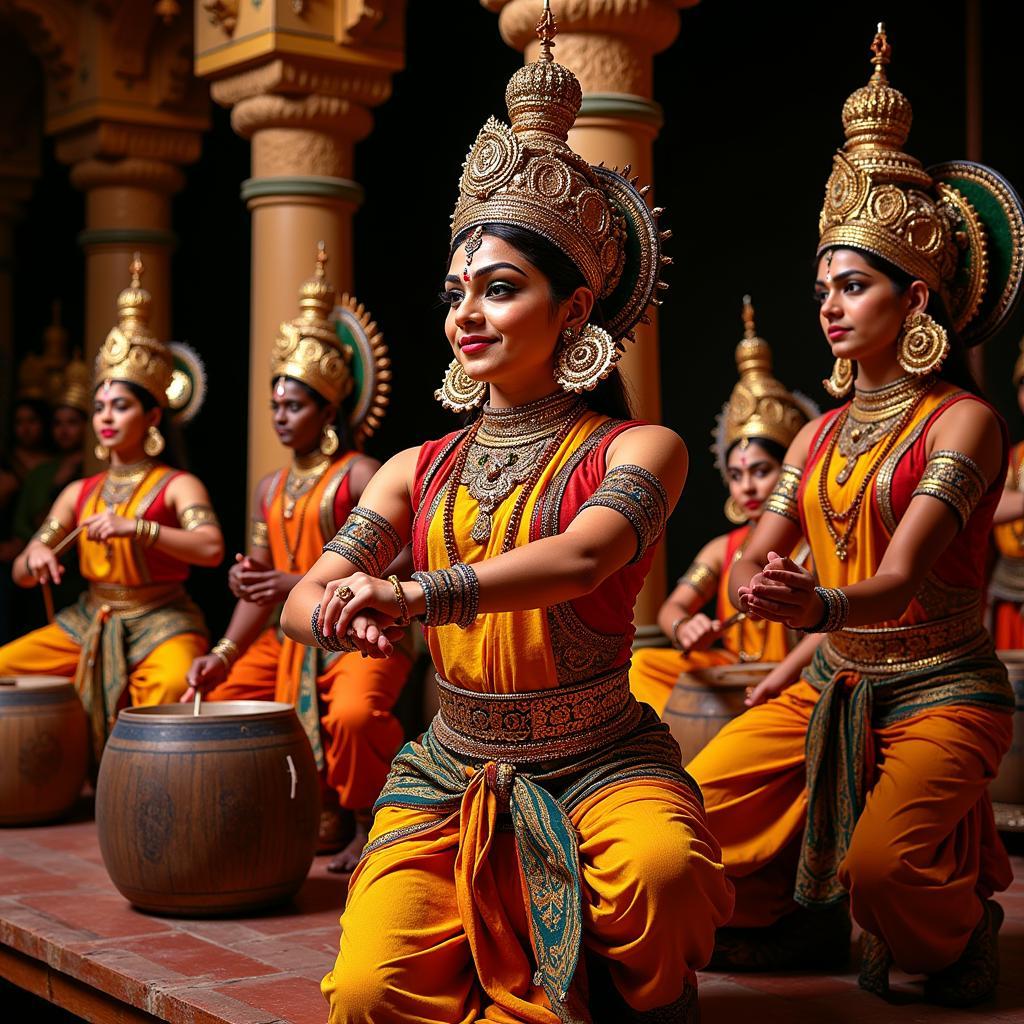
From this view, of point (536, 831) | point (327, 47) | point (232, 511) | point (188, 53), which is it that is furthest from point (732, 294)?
point (536, 831)

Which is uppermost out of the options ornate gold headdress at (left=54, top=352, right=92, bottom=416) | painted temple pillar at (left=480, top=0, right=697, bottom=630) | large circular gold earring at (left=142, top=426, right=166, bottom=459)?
painted temple pillar at (left=480, top=0, right=697, bottom=630)

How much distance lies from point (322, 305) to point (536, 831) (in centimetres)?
316

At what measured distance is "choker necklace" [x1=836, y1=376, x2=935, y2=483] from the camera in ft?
12.2

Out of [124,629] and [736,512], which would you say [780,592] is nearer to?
[736,512]

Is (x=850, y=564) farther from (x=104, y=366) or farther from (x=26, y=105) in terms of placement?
(x=26, y=105)

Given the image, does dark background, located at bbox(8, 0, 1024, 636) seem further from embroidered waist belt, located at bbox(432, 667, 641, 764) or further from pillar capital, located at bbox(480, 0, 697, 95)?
embroidered waist belt, located at bbox(432, 667, 641, 764)

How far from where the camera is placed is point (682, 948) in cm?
284

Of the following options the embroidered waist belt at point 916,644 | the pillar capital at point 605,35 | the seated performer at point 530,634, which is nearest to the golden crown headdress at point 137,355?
the pillar capital at point 605,35

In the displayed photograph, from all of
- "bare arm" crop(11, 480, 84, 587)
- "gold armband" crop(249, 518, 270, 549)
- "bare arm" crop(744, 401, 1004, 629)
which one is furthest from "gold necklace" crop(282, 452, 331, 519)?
"bare arm" crop(744, 401, 1004, 629)

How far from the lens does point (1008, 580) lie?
258 inches

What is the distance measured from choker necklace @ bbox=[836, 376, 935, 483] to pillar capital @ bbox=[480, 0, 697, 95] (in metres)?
1.89

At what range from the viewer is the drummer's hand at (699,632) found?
4.43 m

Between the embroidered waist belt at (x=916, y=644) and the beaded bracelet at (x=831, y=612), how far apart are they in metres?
0.49

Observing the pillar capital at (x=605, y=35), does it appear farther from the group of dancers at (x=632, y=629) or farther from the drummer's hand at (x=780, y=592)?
the drummer's hand at (x=780, y=592)
